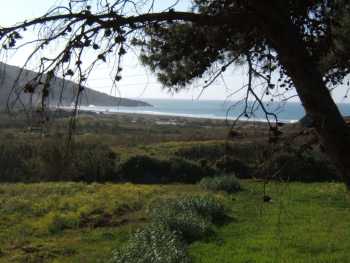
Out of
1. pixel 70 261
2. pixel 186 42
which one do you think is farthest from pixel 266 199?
pixel 70 261

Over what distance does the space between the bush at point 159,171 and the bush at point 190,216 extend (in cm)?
1757

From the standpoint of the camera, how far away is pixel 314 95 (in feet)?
12.8

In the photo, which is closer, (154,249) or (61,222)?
(154,249)

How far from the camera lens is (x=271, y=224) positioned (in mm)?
14500

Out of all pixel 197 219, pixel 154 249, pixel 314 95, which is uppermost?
pixel 314 95

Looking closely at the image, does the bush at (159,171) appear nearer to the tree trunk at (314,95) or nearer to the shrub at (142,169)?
the shrub at (142,169)

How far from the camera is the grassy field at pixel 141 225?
36.3ft

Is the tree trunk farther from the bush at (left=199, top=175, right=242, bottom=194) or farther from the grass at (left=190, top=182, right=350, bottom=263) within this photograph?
the bush at (left=199, top=175, right=242, bottom=194)

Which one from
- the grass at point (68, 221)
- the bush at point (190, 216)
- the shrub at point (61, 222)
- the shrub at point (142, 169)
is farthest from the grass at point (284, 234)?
the shrub at point (142, 169)

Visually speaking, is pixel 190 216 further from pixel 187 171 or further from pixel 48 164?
pixel 48 164

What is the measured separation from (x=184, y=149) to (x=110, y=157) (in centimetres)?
763

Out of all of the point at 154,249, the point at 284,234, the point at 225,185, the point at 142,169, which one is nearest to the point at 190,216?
the point at 284,234

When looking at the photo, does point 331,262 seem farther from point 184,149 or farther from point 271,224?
point 184,149

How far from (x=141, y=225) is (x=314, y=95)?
11225mm
